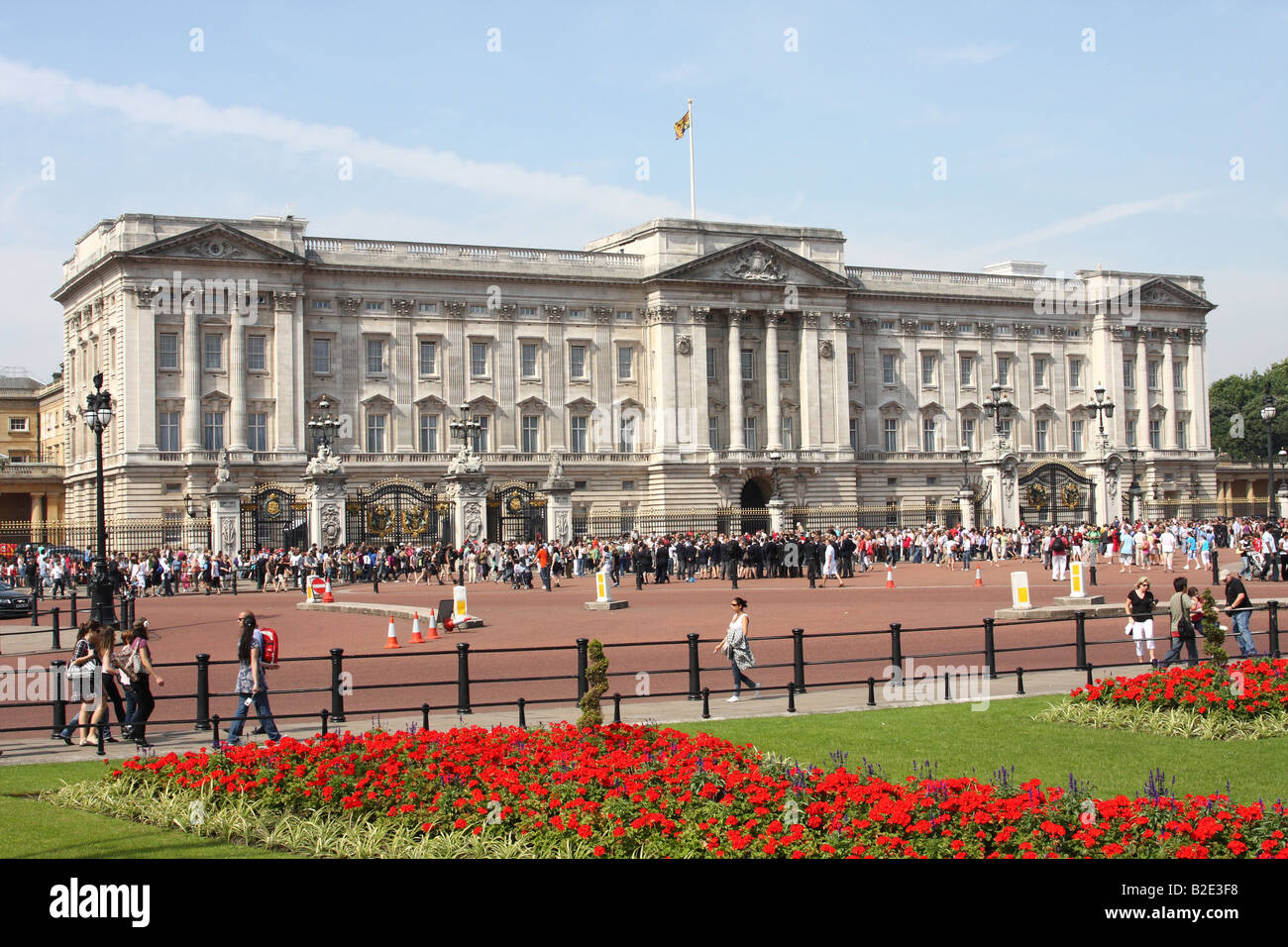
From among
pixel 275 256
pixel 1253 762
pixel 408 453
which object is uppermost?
pixel 275 256

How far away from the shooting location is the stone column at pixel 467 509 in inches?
2014

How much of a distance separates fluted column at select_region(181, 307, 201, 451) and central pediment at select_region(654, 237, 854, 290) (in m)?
25.1

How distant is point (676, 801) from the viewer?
10.5m

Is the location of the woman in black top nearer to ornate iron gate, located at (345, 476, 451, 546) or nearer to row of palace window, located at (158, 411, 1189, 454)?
ornate iron gate, located at (345, 476, 451, 546)

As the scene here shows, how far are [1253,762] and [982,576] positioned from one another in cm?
3409

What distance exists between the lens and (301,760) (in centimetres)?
1242

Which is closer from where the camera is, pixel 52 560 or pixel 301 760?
pixel 301 760

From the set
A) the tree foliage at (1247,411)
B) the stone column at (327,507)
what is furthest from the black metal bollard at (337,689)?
the tree foliage at (1247,411)

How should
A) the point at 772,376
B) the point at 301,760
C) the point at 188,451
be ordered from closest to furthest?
1. the point at 301,760
2. the point at 188,451
3. the point at 772,376

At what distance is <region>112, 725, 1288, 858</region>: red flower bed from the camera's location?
927cm

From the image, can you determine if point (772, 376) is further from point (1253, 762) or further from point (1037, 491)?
point (1253, 762)

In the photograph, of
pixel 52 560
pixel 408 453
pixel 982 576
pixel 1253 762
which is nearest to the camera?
pixel 1253 762

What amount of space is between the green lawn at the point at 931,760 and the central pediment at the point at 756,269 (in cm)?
6262
